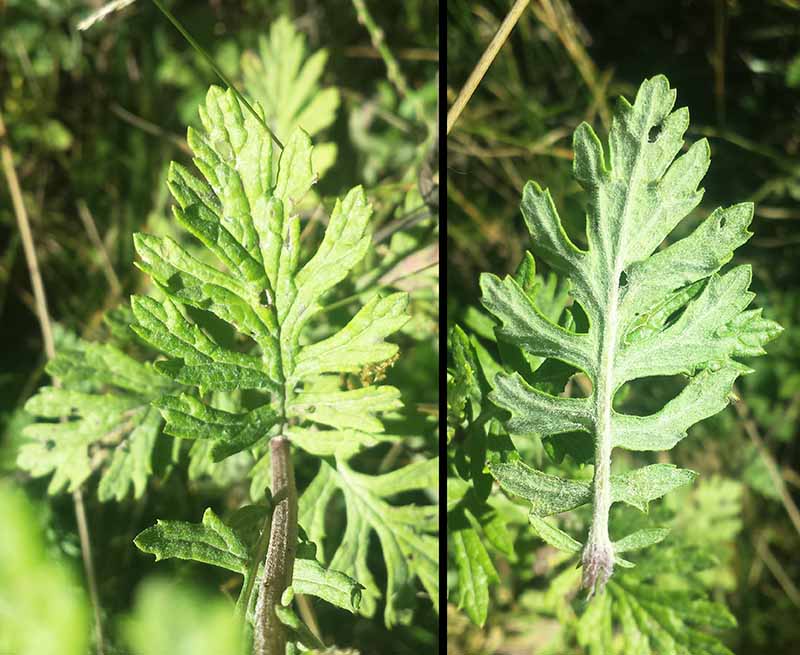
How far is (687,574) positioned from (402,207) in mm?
1013

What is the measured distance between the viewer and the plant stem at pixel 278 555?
1.02m

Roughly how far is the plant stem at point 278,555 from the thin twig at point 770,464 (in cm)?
131

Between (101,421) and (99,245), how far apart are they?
74cm

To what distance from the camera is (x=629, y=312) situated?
44.1 inches

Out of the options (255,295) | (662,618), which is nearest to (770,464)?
(662,618)

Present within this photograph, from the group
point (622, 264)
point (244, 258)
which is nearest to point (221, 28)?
point (244, 258)

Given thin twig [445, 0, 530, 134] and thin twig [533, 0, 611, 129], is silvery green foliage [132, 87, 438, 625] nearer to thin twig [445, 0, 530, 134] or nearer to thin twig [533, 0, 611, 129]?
thin twig [445, 0, 530, 134]

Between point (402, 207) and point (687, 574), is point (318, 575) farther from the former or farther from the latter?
point (687, 574)

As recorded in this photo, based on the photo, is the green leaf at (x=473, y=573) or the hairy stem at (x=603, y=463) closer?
the hairy stem at (x=603, y=463)

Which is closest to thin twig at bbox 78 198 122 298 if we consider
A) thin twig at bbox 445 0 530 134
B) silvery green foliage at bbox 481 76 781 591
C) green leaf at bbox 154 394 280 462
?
green leaf at bbox 154 394 280 462

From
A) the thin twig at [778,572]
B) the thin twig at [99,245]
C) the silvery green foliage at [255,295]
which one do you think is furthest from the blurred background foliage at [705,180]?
the thin twig at [99,245]

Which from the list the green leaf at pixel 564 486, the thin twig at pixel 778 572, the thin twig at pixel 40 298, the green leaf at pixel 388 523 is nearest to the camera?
the green leaf at pixel 564 486

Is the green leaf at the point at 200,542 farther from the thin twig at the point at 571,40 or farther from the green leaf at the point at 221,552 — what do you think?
the thin twig at the point at 571,40

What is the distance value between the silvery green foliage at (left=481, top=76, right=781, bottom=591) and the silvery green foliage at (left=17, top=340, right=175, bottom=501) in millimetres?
712
